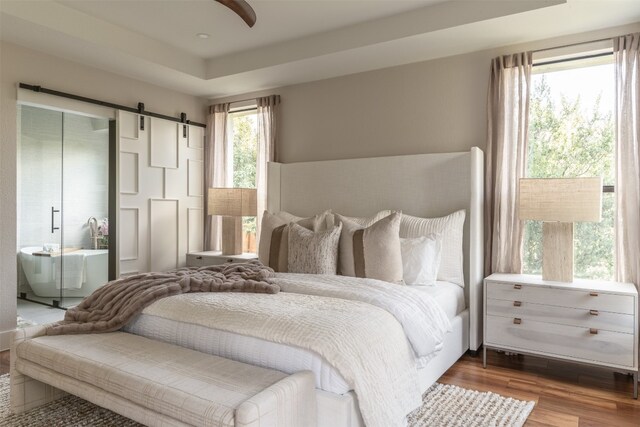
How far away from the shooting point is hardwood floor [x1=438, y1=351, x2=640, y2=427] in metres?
2.37

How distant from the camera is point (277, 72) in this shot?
4.20m

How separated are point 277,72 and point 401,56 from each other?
1199 mm

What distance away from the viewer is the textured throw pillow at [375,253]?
2961mm

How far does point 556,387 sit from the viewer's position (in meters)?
2.77

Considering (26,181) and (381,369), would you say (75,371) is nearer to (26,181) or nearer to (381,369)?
(381,369)

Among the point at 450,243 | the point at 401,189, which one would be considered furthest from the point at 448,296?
the point at 401,189

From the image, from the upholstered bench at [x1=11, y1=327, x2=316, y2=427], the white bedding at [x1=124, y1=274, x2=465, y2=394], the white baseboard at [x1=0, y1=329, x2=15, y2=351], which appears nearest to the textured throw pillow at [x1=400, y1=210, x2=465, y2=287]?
the white bedding at [x1=124, y1=274, x2=465, y2=394]

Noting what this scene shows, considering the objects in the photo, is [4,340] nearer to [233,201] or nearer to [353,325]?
[233,201]

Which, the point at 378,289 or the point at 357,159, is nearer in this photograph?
the point at 378,289

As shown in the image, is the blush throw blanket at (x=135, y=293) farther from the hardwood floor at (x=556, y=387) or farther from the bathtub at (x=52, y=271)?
the bathtub at (x=52, y=271)

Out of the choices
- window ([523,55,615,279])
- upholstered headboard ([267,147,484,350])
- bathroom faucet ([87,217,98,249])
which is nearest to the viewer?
window ([523,55,615,279])

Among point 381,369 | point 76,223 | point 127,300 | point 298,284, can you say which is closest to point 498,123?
point 298,284

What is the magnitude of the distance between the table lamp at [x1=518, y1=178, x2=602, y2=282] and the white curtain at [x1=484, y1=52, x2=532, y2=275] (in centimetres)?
35

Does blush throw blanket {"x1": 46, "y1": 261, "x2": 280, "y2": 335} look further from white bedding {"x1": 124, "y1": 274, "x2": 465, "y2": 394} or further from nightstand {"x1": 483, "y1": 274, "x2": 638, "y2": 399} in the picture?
nightstand {"x1": 483, "y1": 274, "x2": 638, "y2": 399}
